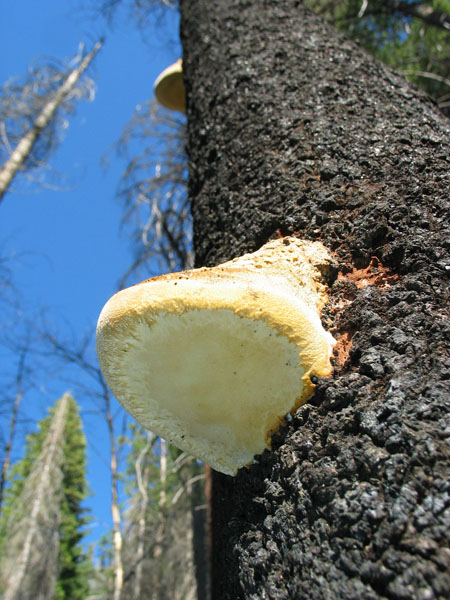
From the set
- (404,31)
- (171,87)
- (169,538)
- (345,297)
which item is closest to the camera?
(345,297)

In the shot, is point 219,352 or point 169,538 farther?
point 169,538

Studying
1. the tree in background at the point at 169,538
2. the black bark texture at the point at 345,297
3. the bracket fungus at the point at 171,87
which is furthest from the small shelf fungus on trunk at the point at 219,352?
the tree in background at the point at 169,538

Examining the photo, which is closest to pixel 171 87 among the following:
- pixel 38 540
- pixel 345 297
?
pixel 345 297

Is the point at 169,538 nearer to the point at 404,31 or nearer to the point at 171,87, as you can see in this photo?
the point at 171,87

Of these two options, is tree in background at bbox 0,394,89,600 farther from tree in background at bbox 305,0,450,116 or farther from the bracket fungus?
tree in background at bbox 305,0,450,116

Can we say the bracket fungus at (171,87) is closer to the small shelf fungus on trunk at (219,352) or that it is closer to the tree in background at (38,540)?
the small shelf fungus on trunk at (219,352)

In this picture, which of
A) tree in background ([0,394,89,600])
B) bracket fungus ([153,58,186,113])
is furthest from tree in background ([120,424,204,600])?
bracket fungus ([153,58,186,113])

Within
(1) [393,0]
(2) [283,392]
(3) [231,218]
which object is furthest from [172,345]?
(1) [393,0]
